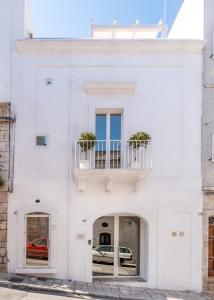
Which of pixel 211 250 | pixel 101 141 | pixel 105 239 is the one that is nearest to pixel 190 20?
pixel 101 141

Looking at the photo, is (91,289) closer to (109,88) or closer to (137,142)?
(137,142)

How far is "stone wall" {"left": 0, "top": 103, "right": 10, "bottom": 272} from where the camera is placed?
9914 millimetres

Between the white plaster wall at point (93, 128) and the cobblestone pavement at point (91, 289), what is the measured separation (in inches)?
15.6

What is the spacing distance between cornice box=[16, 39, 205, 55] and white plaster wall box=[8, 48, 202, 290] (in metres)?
0.20

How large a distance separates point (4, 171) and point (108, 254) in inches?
182

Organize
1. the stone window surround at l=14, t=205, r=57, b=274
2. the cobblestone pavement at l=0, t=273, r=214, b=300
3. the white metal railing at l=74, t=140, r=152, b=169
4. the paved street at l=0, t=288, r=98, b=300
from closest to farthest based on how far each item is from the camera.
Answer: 1. the paved street at l=0, t=288, r=98, b=300
2. the cobblestone pavement at l=0, t=273, r=214, b=300
3. the white metal railing at l=74, t=140, r=152, b=169
4. the stone window surround at l=14, t=205, r=57, b=274

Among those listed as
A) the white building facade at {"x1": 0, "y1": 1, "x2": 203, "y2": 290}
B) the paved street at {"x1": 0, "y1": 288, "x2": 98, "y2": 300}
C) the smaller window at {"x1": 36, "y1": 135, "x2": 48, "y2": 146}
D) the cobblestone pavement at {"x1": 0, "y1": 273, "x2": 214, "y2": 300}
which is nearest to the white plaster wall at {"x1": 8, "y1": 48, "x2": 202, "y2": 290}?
the white building facade at {"x1": 0, "y1": 1, "x2": 203, "y2": 290}

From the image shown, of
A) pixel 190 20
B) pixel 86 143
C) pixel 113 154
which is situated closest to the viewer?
pixel 86 143

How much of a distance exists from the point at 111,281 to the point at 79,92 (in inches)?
259

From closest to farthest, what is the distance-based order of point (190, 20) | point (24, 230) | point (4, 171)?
point (24, 230)
point (4, 171)
point (190, 20)

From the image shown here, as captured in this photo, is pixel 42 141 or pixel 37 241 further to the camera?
pixel 42 141

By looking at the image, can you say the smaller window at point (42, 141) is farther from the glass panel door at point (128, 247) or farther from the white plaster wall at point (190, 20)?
the white plaster wall at point (190, 20)

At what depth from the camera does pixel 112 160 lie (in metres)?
10.3

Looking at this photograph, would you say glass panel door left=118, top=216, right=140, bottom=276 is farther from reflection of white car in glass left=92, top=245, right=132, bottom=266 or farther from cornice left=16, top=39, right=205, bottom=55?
cornice left=16, top=39, right=205, bottom=55
